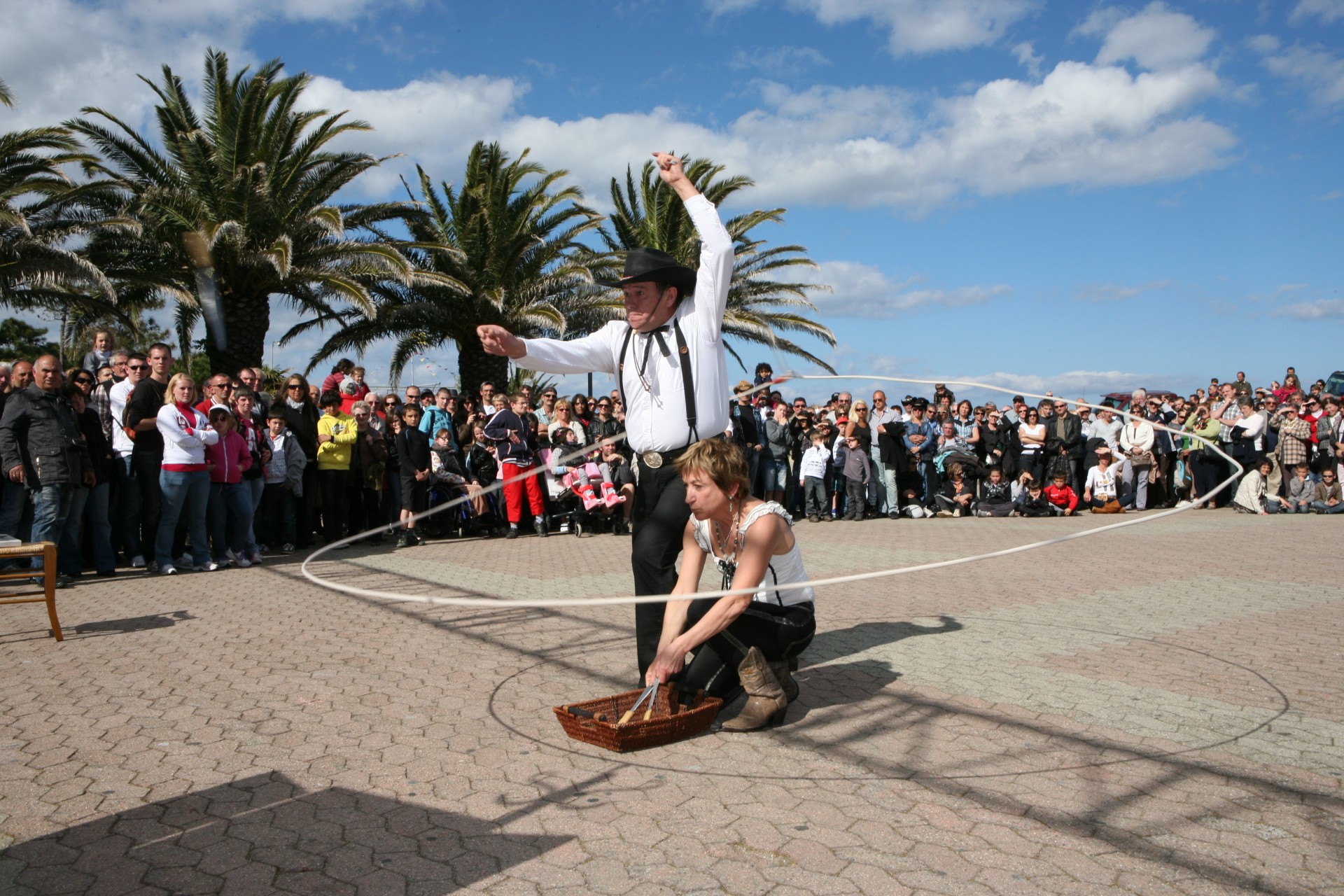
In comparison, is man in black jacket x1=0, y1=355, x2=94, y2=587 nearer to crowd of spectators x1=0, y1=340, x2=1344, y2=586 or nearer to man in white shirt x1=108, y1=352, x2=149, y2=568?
crowd of spectators x1=0, y1=340, x2=1344, y2=586

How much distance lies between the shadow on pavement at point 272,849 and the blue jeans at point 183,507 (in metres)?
7.12

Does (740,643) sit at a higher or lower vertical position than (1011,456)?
lower

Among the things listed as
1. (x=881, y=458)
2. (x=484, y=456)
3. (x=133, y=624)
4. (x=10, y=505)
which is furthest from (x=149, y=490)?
(x=881, y=458)

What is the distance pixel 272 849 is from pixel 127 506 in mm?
8742

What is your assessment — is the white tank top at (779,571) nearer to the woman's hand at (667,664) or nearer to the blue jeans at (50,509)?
the woman's hand at (667,664)

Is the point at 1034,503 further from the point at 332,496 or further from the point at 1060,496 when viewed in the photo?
the point at 332,496

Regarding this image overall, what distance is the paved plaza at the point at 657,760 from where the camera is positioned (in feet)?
11.0

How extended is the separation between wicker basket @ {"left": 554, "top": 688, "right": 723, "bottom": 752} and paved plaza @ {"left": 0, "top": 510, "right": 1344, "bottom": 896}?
0.07m

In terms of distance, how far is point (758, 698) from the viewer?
491cm

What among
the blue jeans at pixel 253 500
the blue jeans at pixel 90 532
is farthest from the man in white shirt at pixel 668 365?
the blue jeans at pixel 253 500

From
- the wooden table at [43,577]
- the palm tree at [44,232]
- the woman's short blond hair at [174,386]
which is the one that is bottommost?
the wooden table at [43,577]

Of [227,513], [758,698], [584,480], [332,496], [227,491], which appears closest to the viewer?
[758,698]

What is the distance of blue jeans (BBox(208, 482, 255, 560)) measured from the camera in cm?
1109

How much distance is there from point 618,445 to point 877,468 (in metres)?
5.01
